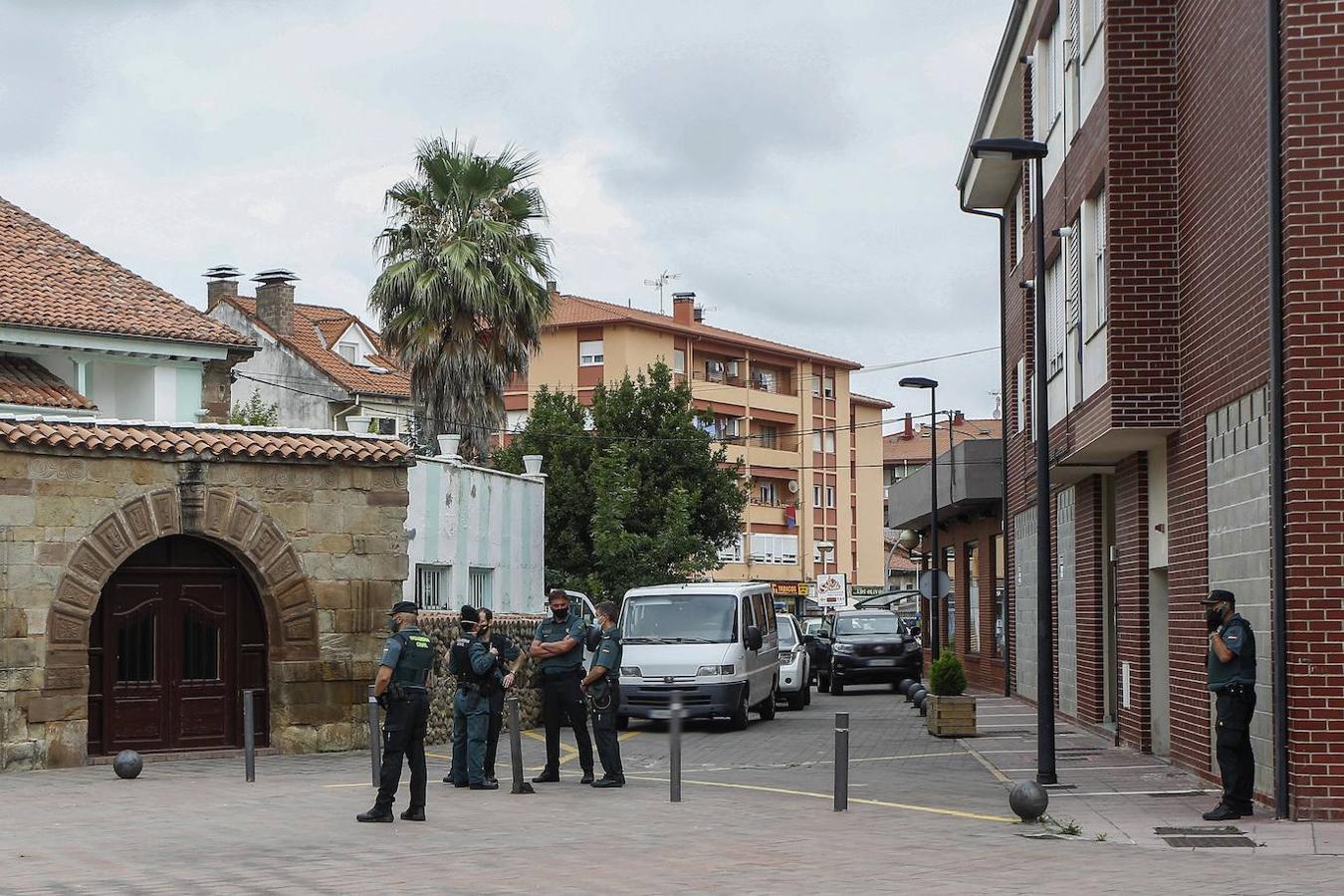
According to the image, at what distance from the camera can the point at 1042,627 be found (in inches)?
691

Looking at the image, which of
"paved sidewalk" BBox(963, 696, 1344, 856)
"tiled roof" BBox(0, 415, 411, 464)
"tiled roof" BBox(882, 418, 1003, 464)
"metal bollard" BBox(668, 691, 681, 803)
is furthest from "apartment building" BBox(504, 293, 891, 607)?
"metal bollard" BBox(668, 691, 681, 803)

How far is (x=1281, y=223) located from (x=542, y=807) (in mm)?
7539

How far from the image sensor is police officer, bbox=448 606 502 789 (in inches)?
673

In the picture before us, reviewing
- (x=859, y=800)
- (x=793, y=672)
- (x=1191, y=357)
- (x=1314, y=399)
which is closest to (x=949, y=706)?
(x=1191, y=357)

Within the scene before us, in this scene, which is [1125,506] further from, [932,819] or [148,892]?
[148,892]

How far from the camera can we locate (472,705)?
17156 millimetres

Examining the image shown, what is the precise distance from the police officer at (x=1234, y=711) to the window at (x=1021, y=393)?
18.4 meters

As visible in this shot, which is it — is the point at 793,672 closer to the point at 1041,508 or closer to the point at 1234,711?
the point at 1041,508

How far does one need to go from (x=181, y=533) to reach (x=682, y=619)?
327 inches

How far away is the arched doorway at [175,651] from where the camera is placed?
2008cm

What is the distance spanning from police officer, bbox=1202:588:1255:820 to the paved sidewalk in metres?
0.18

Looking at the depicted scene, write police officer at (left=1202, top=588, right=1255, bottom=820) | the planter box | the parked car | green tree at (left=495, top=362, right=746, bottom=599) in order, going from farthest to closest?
green tree at (left=495, top=362, right=746, bottom=599) → the parked car → the planter box → police officer at (left=1202, top=588, right=1255, bottom=820)

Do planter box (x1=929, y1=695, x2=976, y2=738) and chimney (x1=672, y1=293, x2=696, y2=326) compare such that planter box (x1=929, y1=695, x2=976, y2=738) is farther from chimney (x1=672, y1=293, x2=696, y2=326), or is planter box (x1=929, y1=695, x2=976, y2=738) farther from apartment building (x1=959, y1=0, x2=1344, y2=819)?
chimney (x1=672, y1=293, x2=696, y2=326)

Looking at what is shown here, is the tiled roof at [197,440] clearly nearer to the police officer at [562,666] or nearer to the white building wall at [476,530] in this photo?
the white building wall at [476,530]
